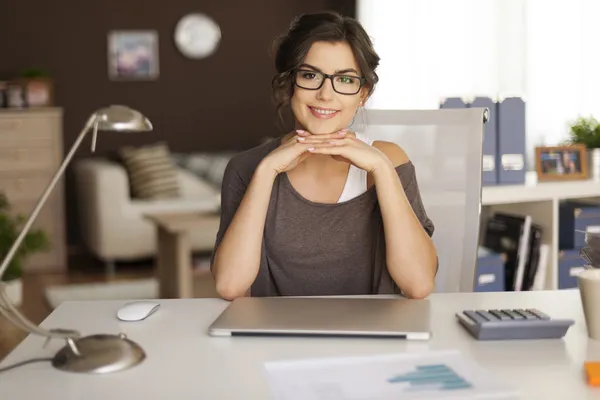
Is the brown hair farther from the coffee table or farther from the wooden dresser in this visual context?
the wooden dresser

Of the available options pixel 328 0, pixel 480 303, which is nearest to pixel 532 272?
pixel 480 303

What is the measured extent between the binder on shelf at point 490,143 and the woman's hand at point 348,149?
139 cm

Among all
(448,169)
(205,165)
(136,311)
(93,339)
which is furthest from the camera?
(205,165)

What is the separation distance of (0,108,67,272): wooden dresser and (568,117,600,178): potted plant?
397cm

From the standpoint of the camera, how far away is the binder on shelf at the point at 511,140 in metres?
3.18

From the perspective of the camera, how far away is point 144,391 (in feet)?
4.05

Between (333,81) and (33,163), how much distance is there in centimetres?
488

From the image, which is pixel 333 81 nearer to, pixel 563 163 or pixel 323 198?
pixel 323 198

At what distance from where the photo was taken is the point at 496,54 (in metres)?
5.74

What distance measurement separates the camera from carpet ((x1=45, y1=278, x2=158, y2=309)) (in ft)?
18.2

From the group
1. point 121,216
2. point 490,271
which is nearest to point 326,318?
point 490,271

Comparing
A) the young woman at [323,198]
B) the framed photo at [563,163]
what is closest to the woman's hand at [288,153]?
the young woman at [323,198]

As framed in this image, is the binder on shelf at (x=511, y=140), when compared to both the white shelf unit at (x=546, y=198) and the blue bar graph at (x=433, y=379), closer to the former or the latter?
the white shelf unit at (x=546, y=198)

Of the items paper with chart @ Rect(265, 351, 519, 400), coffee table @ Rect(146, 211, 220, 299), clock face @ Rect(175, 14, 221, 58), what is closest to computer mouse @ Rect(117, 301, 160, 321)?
paper with chart @ Rect(265, 351, 519, 400)
